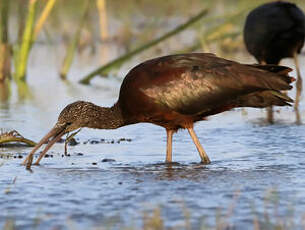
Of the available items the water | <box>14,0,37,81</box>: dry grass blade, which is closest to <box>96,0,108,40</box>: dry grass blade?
<box>14,0,37,81</box>: dry grass blade

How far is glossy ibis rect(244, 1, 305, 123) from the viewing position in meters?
10.5

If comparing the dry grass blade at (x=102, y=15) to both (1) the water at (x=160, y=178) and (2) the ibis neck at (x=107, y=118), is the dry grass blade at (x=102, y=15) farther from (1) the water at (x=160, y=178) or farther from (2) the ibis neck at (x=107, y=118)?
(2) the ibis neck at (x=107, y=118)

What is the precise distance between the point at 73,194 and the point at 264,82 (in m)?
2.14

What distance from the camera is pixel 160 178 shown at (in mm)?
6180

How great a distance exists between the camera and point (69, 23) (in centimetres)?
1861

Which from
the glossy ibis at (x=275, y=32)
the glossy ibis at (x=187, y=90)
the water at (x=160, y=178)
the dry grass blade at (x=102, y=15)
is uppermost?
the dry grass blade at (x=102, y=15)

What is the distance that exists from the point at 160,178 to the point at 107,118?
47.6 inches

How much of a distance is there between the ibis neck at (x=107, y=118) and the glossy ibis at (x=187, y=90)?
0.11 metres

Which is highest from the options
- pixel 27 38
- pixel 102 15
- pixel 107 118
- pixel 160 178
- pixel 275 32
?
pixel 102 15

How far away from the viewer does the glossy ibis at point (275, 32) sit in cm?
1051

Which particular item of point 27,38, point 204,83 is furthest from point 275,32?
point 204,83

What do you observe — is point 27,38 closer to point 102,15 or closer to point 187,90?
point 102,15

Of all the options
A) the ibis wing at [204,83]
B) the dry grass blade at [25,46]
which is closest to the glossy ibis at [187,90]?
the ibis wing at [204,83]

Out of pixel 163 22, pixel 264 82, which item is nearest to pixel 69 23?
pixel 163 22
